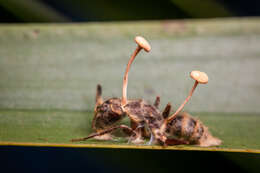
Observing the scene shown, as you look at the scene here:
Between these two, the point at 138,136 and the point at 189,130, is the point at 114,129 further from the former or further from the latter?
the point at 189,130

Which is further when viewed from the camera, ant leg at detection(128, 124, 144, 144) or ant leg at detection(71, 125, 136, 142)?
ant leg at detection(128, 124, 144, 144)

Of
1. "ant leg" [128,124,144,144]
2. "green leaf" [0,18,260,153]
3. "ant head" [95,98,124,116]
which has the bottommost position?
"ant leg" [128,124,144,144]

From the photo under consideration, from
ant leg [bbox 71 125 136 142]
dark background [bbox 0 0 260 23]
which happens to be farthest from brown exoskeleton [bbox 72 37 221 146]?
dark background [bbox 0 0 260 23]

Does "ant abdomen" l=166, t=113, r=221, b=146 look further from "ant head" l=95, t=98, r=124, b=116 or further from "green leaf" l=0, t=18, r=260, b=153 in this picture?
"ant head" l=95, t=98, r=124, b=116

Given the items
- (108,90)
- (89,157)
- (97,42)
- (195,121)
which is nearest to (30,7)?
(97,42)

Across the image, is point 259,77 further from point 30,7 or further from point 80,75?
point 30,7

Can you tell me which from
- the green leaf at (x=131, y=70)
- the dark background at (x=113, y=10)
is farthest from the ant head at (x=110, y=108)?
the dark background at (x=113, y=10)

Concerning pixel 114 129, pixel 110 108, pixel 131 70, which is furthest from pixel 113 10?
pixel 114 129
